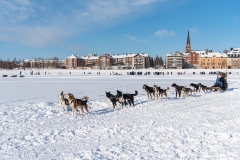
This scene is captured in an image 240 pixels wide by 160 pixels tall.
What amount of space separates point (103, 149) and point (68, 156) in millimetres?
881

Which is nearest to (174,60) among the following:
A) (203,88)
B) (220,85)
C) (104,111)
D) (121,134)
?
(220,85)

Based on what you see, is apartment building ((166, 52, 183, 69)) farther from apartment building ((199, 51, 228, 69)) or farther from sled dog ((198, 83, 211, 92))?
sled dog ((198, 83, 211, 92))

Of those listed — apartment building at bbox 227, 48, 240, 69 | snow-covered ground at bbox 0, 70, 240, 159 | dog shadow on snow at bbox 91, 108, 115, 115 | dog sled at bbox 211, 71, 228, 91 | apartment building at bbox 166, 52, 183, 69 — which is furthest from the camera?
apartment building at bbox 166, 52, 183, 69

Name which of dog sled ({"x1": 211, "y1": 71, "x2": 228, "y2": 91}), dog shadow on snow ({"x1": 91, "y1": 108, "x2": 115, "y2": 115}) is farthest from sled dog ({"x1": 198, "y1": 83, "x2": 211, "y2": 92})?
dog shadow on snow ({"x1": 91, "y1": 108, "x2": 115, "y2": 115})

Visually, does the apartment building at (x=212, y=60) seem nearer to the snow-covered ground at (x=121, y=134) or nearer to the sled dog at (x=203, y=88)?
the sled dog at (x=203, y=88)

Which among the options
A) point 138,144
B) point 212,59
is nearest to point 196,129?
point 138,144

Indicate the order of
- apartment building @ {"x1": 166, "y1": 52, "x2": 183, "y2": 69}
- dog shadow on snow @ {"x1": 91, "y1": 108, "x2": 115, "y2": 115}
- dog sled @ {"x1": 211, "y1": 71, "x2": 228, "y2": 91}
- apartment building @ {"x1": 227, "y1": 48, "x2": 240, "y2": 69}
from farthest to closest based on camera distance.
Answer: apartment building @ {"x1": 166, "y1": 52, "x2": 183, "y2": 69}
apartment building @ {"x1": 227, "y1": 48, "x2": 240, "y2": 69}
dog sled @ {"x1": 211, "y1": 71, "x2": 228, "y2": 91}
dog shadow on snow @ {"x1": 91, "y1": 108, "x2": 115, "y2": 115}

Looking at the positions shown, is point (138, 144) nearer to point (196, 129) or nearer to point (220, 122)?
point (196, 129)

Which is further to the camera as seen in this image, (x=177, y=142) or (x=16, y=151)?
(x=177, y=142)

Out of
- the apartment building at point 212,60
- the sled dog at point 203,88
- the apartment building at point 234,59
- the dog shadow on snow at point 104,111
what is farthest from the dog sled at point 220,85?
the apartment building at point 234,59

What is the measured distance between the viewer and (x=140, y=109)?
34.6 feet

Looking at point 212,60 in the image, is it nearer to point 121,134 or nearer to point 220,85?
point 220,85

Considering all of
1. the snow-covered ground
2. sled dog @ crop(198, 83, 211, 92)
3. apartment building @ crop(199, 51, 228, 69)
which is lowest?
the snow-covered ground

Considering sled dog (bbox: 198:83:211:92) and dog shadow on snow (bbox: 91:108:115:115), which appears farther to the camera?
sled dog (bbox: 198:83:211:92)
